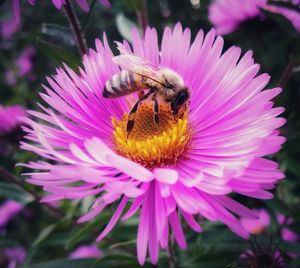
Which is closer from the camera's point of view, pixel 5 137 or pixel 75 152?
pixel 75 152

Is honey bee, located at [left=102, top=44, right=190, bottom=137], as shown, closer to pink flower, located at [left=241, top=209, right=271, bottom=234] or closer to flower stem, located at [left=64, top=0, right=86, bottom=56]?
flower stem, located at [left=64, top=0, right=86, bottom=56]

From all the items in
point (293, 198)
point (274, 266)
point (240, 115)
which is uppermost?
point (240, 115)

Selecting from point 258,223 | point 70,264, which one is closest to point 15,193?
point 70,264

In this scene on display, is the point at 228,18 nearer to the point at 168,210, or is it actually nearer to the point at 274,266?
the point at 274,266

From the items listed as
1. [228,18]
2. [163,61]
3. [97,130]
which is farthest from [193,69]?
[228,18]

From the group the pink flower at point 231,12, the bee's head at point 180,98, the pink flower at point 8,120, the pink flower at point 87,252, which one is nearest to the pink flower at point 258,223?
the pink flower at point 87,252
